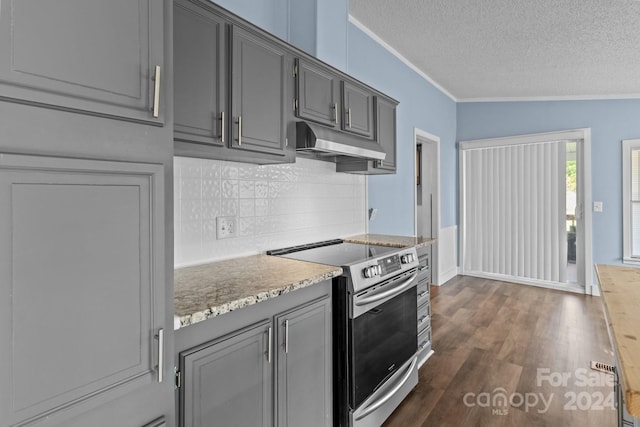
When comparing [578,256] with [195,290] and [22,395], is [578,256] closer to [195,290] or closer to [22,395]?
[195,290]

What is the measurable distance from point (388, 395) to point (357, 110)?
189 cm

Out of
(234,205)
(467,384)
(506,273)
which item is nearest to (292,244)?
(234,205)

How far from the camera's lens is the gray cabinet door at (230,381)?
1.17 metres

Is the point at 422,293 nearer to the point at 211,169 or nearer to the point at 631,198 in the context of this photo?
the point at 211,169

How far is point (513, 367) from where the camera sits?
2.74m

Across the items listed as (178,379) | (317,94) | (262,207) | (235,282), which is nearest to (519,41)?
(317,94)

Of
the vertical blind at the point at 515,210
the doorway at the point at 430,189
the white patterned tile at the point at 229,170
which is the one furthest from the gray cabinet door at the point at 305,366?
the vertical blind at the point at 515,210

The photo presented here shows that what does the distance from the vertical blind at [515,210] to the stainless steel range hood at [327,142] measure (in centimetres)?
359

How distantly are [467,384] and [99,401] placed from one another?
2.38m

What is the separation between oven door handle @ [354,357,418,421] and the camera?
1.85 metres

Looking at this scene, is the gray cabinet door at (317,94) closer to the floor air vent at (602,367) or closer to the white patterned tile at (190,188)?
the white patterned tile at (190,188)

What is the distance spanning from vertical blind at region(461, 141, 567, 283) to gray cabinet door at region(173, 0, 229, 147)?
4832mm

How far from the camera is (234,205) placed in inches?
82.7

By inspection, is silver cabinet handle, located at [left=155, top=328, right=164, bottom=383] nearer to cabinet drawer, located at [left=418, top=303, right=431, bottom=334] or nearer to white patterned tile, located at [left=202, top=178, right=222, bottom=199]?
white patterned tile, located at [left=202, top=178, right=222, bottom=199]
